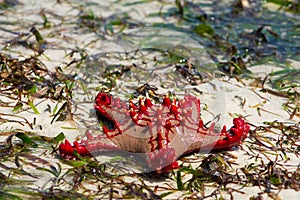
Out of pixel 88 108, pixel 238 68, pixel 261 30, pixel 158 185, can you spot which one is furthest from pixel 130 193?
pixel 261 30

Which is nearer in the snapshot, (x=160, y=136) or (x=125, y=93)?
(x=160, y=136)

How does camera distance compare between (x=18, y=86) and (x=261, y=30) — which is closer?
(x=18, y=86)

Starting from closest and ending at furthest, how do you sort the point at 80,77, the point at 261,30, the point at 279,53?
1. the point at 80,77
2. the point at 279,53
3. the point at 261,30

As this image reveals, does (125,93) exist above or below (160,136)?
below

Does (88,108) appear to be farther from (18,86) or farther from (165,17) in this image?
(165,17)

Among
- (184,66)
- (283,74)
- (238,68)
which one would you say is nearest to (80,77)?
(184,66)

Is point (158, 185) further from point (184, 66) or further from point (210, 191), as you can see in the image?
point (184, 66)

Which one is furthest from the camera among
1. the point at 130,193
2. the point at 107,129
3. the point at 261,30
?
the point at 261,30
